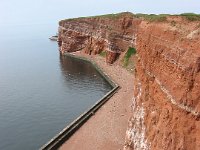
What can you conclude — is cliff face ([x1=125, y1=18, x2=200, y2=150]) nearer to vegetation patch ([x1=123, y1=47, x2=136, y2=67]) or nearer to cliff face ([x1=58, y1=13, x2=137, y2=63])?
vegetation patch ([x1=123, y1=47, x2=136, y2=67])

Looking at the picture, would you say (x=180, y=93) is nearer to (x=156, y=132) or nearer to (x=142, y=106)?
(x=156, y=132)

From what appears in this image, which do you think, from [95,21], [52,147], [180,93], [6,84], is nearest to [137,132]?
[180,93]

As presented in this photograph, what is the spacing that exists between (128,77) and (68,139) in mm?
38729

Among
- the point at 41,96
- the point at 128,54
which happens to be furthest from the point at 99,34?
the point at 41,96

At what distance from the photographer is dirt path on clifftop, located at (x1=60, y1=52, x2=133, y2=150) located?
4900 centimetres

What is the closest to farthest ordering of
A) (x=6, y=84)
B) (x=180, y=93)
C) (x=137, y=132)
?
(x=180, y=93) → (x=137, y=132) → (x=6, y=84)

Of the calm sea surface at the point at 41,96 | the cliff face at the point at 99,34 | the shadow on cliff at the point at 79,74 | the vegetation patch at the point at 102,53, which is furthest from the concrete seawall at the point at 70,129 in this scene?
the vegetation patch at the point at 102,53

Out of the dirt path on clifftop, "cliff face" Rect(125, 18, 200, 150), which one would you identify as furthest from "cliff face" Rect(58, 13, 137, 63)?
"cliff face" Rect(125, 18, 200, 150)

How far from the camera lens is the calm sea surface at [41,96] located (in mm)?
57188

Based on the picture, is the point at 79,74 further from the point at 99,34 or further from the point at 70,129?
the point at 70,129

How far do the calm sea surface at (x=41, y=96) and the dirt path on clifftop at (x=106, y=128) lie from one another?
528cm

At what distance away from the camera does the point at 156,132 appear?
1203 inches

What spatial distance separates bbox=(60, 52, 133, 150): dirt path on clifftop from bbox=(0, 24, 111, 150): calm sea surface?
528 cm

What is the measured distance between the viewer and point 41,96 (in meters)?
78.0
